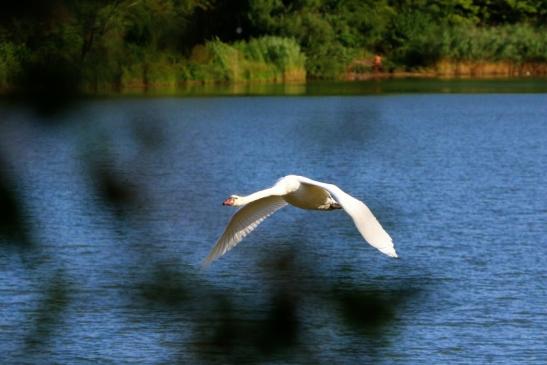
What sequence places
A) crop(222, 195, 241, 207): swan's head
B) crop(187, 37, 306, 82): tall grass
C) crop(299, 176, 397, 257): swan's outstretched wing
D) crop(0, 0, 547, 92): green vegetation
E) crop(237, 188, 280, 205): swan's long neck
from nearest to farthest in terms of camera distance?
crop(0, 0, 547, 92): green vegetation, crop(222, 195, 241, 207): swan's head, crop(299, 176, 397, 257): swan's outstretched wing, crop(237, 188, 280, 205): swan's long neck, crop(187, 37, 306, 82): tall grass

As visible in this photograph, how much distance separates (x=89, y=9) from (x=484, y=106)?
40.8 m

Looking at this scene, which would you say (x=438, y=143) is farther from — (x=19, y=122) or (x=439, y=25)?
(x=439, y=25)

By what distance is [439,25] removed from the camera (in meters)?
63.5

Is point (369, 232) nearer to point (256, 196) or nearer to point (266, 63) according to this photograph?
point (256, 196)

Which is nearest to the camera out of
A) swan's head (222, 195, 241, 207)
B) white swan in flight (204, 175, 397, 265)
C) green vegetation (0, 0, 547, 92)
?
green vegetation (0, 0, 547, 92)

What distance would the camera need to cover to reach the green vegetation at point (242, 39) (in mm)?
1830

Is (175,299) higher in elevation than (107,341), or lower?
higher

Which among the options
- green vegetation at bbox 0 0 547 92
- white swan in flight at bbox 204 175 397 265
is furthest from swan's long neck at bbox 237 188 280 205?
green vegetation at bbox 0 0 547 92

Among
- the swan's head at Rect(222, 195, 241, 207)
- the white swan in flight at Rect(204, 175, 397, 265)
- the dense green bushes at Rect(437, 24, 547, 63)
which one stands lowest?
the dense green bushes at Rect(437, 24, 547, 63)

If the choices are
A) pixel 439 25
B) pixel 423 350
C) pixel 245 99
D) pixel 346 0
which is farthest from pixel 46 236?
pixel 439 25

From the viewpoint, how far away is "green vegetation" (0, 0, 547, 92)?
183 centimetres

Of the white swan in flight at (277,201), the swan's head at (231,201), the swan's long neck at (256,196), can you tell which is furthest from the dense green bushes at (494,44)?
the swan's head at (231,201)

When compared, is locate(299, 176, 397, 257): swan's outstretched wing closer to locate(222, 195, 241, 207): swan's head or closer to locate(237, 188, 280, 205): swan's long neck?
locate(222, 195, 241, 207): swan's head

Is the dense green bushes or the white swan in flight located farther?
the dense green bushes
